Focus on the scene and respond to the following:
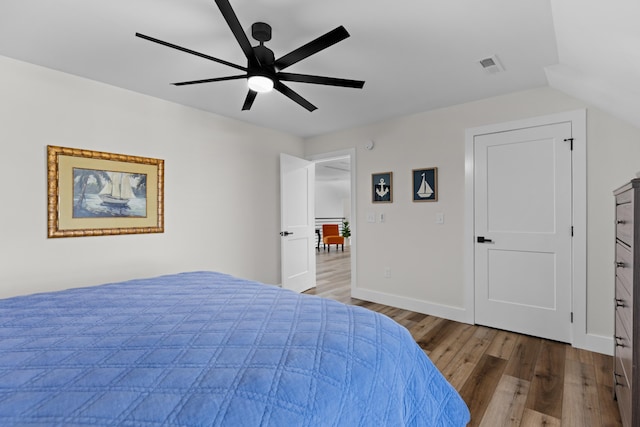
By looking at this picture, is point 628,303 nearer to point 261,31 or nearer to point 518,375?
point 518,375

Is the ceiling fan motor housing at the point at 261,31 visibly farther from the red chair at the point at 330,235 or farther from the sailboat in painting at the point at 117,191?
the red chair at the point at 330,235

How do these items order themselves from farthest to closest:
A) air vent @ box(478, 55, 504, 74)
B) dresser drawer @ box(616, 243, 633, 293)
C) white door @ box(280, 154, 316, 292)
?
white door @ box(280, 154, 316, 292) < air vent @ box(478, 55, 504, 74) < dresser drawer @ box(616, 243, 633, 293)

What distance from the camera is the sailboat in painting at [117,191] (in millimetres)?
2814

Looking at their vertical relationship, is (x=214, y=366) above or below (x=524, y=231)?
below

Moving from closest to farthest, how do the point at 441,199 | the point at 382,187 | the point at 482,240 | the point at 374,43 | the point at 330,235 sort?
the point at 374,43
the point at 482,240
the point at 441,199
the point at 382,187
the point at 330,235

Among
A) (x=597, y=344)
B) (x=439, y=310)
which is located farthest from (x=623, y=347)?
(x=439, y=310)

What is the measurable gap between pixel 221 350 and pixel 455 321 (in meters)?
3.03

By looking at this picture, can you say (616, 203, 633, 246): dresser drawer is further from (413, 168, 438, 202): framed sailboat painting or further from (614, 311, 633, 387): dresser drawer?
(413, 168, 438, 202): framed sailboat painting

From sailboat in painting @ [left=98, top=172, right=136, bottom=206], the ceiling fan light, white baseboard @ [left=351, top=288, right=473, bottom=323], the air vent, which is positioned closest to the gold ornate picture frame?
sailboat in painting @ [left=98, top=172, right=136, bottom=206]

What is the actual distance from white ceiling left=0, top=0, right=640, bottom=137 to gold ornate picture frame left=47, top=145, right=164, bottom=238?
715 millimetres

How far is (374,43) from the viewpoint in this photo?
2.12 m

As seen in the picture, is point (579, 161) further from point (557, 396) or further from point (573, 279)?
point (557, 396)

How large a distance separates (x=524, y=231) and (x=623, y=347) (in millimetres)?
1434

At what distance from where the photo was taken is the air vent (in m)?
2.34
